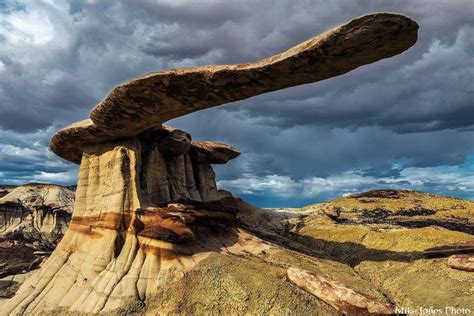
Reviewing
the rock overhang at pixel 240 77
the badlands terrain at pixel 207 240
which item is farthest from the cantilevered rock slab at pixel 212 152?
the rock overhang at pixel 240 77

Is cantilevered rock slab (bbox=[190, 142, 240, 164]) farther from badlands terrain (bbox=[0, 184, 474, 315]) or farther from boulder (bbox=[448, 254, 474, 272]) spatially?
boulder (bbox=[448, 254, 474, 272])

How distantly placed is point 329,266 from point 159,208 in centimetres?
1058

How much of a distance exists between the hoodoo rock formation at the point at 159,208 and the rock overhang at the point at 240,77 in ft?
0.16

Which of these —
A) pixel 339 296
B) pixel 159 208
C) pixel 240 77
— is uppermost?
pixel 240 77

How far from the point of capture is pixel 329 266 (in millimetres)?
22422

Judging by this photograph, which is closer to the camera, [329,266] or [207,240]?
[329,266]

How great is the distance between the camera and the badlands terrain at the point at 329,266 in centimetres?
1783

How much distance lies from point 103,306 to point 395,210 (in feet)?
91.5

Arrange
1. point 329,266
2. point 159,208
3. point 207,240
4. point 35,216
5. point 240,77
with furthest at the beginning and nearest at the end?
point 35,216, point 207,240, point 159,208, point 329,266, point 240,77

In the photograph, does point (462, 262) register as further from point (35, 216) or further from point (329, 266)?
point (35, 216)

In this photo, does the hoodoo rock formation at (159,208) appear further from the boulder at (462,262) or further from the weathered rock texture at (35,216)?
the weathered rock texture at (35,216)

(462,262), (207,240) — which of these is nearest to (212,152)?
(207,240)

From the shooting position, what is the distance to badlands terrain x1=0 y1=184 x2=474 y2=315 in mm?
17828

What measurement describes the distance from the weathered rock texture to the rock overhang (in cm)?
3823
